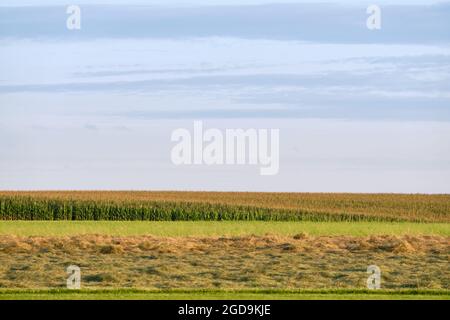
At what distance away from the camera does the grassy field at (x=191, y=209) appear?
4594 cm

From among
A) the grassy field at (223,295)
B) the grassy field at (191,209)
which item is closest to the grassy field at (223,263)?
the grassy field at (223,295)

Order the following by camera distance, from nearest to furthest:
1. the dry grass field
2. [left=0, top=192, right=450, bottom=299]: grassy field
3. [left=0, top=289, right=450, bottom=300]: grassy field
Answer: [left=0, top=289, right=450, bottom=300]: grassy field < [left=0, top=192, right=450, bottom=299]: grassy field < the dry grass field

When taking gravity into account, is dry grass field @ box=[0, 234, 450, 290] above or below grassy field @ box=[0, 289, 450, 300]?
above

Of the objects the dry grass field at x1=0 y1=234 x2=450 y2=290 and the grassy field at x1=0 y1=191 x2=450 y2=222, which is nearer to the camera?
the dry grass field at x1=0 y1=234 x2=450 y2=290

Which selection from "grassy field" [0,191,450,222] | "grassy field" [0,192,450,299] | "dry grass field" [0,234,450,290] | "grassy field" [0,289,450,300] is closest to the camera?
"grassy field" [0,289,450,300]

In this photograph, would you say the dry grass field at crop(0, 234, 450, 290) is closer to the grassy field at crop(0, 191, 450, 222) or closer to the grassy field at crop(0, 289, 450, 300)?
the grassy field at crop(0, 289, 450, 300)

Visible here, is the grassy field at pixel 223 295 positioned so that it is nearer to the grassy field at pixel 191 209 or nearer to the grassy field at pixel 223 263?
the grassy field at pixel 223 263

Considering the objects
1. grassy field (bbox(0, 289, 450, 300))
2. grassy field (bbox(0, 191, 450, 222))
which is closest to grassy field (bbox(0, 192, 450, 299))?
grassy field (bbox(0, 289, 450, 300))

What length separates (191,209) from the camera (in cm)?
4625

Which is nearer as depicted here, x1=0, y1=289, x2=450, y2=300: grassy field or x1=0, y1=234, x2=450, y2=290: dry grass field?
x1=0, y1=289, x2=450, y2=300: grassy field

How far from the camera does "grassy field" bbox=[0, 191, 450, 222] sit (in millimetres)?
45938

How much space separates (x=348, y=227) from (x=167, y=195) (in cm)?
1985

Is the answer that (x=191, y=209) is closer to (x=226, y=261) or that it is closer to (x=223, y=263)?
(x=226, y=261)

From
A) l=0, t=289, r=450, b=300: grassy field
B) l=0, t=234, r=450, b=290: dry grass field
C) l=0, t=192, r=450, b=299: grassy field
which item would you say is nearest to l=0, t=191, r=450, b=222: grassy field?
l=0, t=192, r=450, b=299: grassy field
